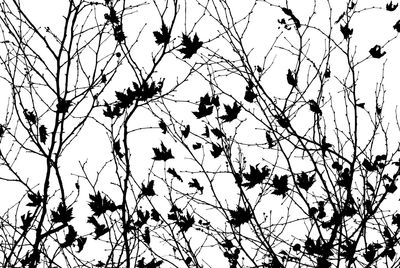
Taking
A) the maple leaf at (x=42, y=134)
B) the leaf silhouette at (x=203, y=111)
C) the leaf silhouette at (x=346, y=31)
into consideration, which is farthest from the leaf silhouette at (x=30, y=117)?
the leaf silhouette at (x=346, y=31)

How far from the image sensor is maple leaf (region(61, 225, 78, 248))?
380 centimetres

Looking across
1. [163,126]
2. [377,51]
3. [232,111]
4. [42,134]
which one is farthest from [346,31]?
[42,134]

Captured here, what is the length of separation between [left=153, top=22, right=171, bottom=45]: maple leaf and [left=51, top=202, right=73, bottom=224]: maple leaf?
1.31m

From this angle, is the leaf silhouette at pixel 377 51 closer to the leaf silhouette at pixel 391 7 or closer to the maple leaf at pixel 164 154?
the leaf silhouette at pixel 391 7

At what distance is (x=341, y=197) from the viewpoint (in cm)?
421

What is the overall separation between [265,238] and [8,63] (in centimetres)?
232

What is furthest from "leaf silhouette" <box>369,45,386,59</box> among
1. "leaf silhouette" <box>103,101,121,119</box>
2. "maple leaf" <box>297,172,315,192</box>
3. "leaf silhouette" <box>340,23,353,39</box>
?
"leaf silhouette" <box>103,101,121,119</box>

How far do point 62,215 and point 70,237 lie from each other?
16cm

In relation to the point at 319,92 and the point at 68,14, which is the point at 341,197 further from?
the point at 68,14

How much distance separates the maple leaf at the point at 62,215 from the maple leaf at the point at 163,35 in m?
1.31

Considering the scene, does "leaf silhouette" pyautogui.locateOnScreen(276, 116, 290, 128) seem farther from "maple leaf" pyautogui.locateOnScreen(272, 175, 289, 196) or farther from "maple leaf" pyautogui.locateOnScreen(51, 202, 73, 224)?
"maple leaf" pyautogui.locateOnScreen(51, 202, 73, 224)

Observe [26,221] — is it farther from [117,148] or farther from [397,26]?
[397,26]

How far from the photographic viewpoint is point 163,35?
4129 millimetres

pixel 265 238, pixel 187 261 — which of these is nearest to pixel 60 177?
pixel 187 261
